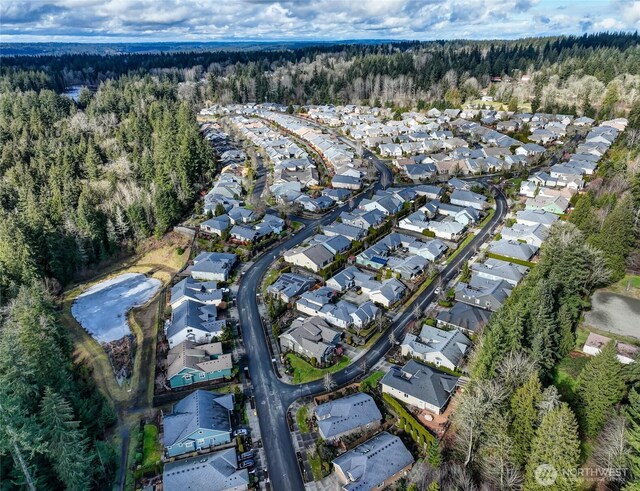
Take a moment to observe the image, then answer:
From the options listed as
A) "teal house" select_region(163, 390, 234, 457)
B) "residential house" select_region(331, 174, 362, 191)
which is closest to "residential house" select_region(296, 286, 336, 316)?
"teal house" select_region(163, 390, 234, 457)

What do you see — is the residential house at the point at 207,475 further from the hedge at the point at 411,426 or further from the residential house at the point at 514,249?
the residential house at the point at 514,249

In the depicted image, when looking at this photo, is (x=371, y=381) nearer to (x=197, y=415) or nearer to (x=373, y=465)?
(x=373, y=465)

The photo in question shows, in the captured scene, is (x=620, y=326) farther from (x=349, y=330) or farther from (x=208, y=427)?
(x=208, y=427)

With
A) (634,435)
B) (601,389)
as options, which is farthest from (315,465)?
(601,389)

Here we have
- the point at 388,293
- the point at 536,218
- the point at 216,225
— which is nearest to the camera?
the point at 388,293

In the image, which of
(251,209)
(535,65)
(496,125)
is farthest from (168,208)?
(535,65)

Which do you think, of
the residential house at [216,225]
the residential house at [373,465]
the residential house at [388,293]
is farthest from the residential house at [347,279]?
the residential house at [216,225]
